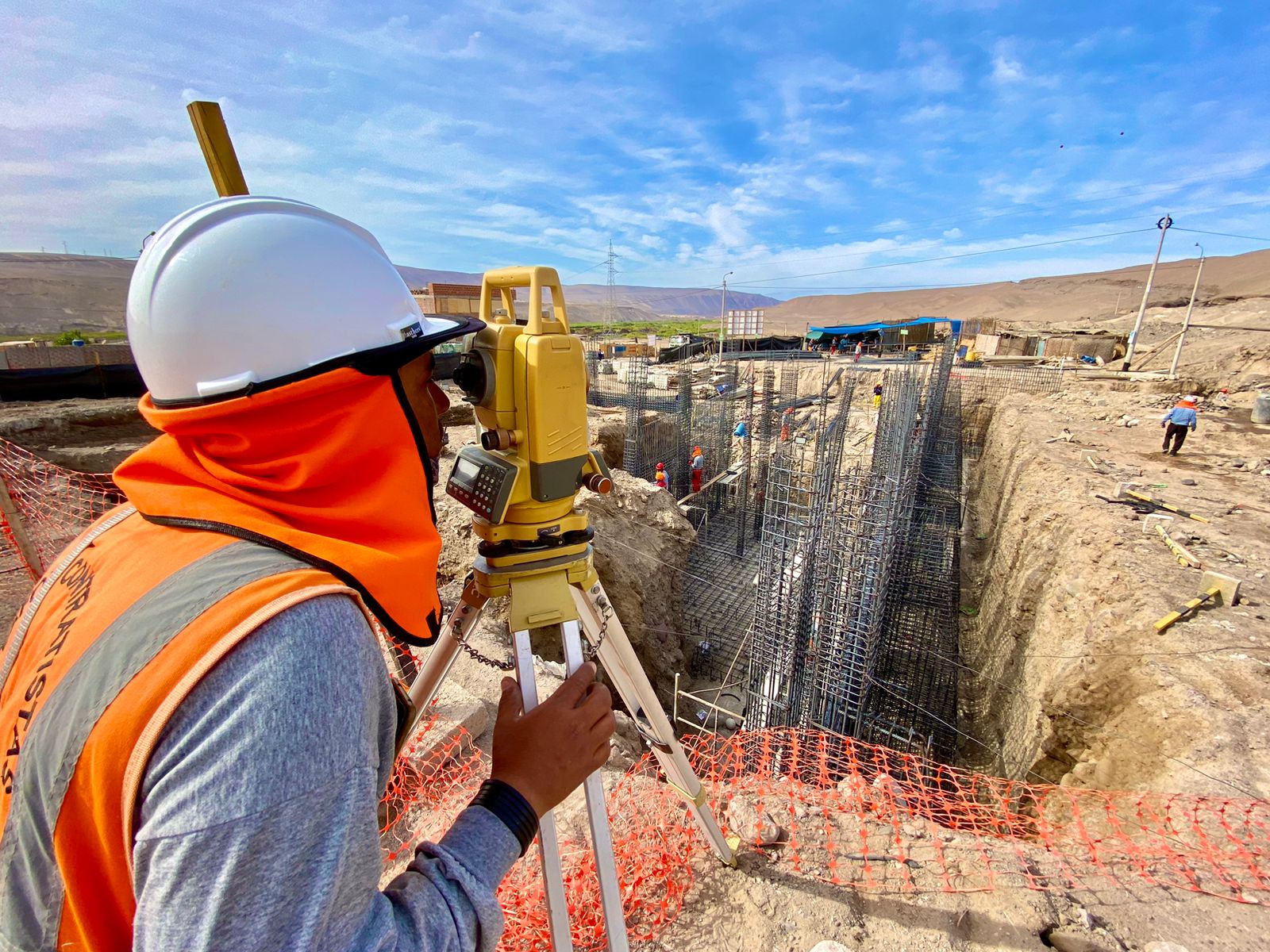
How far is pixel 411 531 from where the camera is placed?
0.87 meters

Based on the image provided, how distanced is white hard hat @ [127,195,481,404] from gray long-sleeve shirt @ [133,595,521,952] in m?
0.43

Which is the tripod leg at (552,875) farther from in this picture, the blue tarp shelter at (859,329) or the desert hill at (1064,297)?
the desert hill at (1064,297)

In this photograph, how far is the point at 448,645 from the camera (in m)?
1.56

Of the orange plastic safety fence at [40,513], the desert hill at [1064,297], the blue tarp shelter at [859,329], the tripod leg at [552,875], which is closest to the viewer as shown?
the tripod leg at [552,875]

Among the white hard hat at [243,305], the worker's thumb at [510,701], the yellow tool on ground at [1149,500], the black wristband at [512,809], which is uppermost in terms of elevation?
the white hard hat at [243,305]

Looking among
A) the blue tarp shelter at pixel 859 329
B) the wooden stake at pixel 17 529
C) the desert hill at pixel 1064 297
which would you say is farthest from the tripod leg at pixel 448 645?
the desert hill at pixel 1064 297

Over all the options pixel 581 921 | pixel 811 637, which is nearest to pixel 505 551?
pixel 581 921

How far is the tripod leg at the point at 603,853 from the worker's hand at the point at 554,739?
0.21 meters

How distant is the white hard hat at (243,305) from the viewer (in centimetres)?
83

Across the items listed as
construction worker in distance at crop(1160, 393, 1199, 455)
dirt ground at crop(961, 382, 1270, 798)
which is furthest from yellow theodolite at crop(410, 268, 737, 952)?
construction worker in distance at crop(1160, 393, 1199, 455)

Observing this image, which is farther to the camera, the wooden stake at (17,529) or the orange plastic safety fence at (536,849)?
the wooden stake at (17,529)

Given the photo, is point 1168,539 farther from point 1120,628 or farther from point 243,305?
point 243,305

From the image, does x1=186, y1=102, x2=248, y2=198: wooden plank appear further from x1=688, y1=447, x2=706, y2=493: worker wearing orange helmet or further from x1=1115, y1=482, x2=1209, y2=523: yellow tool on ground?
x1=688, y1=447, x2=706, y2=493: worker wearing orange helmet

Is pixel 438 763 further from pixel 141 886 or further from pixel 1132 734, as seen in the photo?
pixel 1132 734
